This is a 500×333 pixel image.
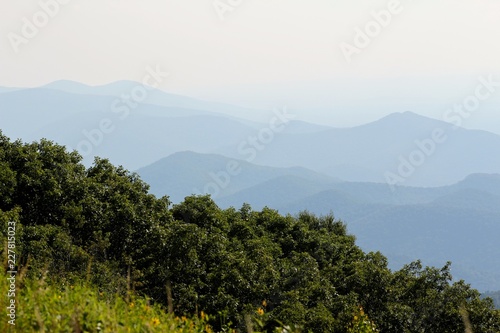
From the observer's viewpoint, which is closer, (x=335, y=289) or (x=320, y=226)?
(x=335, y=289)

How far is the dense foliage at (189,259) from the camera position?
89.2 ft

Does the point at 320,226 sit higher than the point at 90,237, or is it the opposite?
the point at 320,226

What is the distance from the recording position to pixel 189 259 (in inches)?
1211

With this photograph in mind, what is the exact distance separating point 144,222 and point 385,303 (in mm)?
13904

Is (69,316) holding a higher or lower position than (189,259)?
lower

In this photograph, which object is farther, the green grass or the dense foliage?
the dense foliage

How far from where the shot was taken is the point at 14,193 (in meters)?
29.9

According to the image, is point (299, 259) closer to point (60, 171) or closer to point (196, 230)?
point (196, 230)

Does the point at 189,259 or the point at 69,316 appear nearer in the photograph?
the point at 69,316

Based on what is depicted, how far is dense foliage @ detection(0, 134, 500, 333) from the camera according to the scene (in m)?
27.2

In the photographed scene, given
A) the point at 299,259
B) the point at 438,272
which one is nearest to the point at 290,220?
the point at 299,259

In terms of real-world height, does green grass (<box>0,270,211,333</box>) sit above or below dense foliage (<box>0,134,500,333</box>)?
below

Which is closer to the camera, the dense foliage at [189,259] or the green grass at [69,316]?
the green grass at [69,316]

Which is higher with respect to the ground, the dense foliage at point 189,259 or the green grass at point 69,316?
the dense foliage at point 189,259
